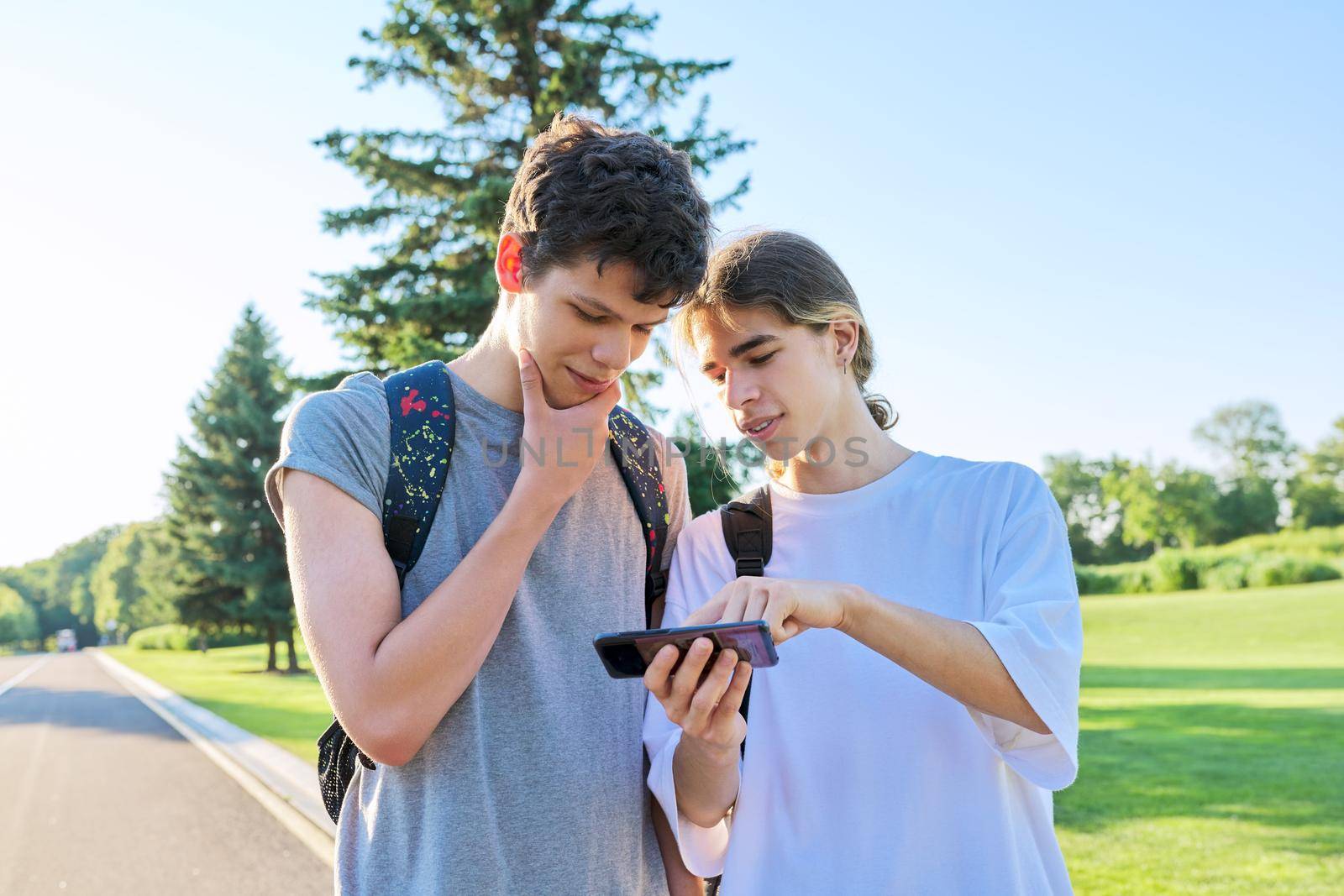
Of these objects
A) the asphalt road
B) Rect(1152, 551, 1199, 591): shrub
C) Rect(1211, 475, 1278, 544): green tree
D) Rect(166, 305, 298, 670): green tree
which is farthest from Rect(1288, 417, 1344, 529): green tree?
the asphalt road

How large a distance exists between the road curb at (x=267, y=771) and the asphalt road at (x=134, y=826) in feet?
0.48

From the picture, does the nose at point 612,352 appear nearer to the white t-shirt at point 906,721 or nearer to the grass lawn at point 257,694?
the white t-shirt at point 906,721

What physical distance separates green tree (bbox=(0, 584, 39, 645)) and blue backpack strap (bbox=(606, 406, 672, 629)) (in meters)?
136

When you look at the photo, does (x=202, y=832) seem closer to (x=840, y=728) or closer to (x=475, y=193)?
(x=475, y=193)

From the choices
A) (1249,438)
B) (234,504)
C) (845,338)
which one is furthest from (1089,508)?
(845,338)

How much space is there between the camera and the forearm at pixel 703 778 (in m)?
2.09

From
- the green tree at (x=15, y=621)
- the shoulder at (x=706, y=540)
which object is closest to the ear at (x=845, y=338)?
the shoulder at (x=706, y=540)

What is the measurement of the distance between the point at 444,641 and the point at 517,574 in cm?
18

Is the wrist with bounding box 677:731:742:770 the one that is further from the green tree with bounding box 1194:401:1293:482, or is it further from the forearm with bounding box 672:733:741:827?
the green tree with bounding box 1194:401:1293:482

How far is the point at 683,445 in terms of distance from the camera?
8812 millimetres

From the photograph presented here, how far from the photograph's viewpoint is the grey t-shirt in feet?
6.18

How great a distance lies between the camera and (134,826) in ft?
31.2

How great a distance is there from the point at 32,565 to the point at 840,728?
188 meters

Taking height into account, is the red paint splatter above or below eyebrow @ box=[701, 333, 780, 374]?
below
